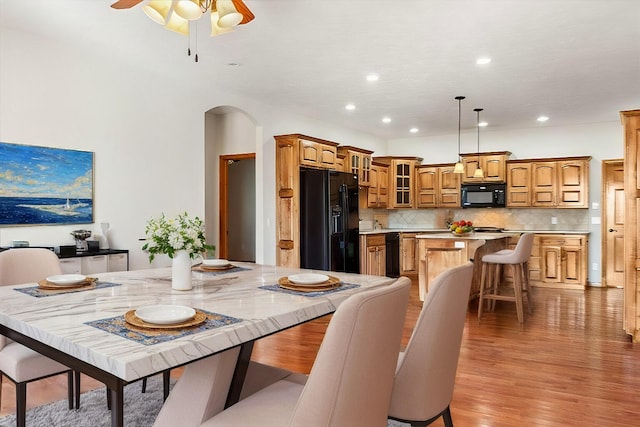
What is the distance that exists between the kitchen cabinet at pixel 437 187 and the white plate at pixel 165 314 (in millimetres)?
7387

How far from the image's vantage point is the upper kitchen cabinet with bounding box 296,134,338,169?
615 centimetres

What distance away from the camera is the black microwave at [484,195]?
309 inches

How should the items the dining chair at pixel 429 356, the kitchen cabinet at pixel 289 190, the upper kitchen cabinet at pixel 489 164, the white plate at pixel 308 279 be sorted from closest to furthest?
the dining chair at pixel 429 356 < the white plate at pixel 308 279 < the kitchen cabinet at pixel 289 190 < the upper kitchen cabinet at pixel 489 164

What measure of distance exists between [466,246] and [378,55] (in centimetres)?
250

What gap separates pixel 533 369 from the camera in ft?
11.2

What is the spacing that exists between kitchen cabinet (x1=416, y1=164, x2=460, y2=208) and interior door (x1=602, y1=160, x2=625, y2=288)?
228cm

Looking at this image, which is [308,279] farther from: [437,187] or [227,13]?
[437,187]

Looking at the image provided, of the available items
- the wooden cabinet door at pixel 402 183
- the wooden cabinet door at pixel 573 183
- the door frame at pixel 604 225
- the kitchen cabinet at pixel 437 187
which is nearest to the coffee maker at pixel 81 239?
the wooden cabinet door at pixel 402 183

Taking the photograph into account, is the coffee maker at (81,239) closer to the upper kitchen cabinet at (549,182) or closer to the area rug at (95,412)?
the area rug at (95,412)

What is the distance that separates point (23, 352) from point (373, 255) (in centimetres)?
573

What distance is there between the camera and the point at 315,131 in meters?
7.21

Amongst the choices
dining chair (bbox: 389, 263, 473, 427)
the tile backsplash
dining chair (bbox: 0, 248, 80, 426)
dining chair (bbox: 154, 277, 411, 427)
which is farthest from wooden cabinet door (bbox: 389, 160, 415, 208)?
dining chair (bbox: 154, 277, 411, 427)

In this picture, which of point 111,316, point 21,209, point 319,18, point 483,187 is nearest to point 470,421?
point 111,316

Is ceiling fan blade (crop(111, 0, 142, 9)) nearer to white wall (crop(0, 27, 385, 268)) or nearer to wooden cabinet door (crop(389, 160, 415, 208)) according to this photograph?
white wall (crop(0, 27, 385, 268))
